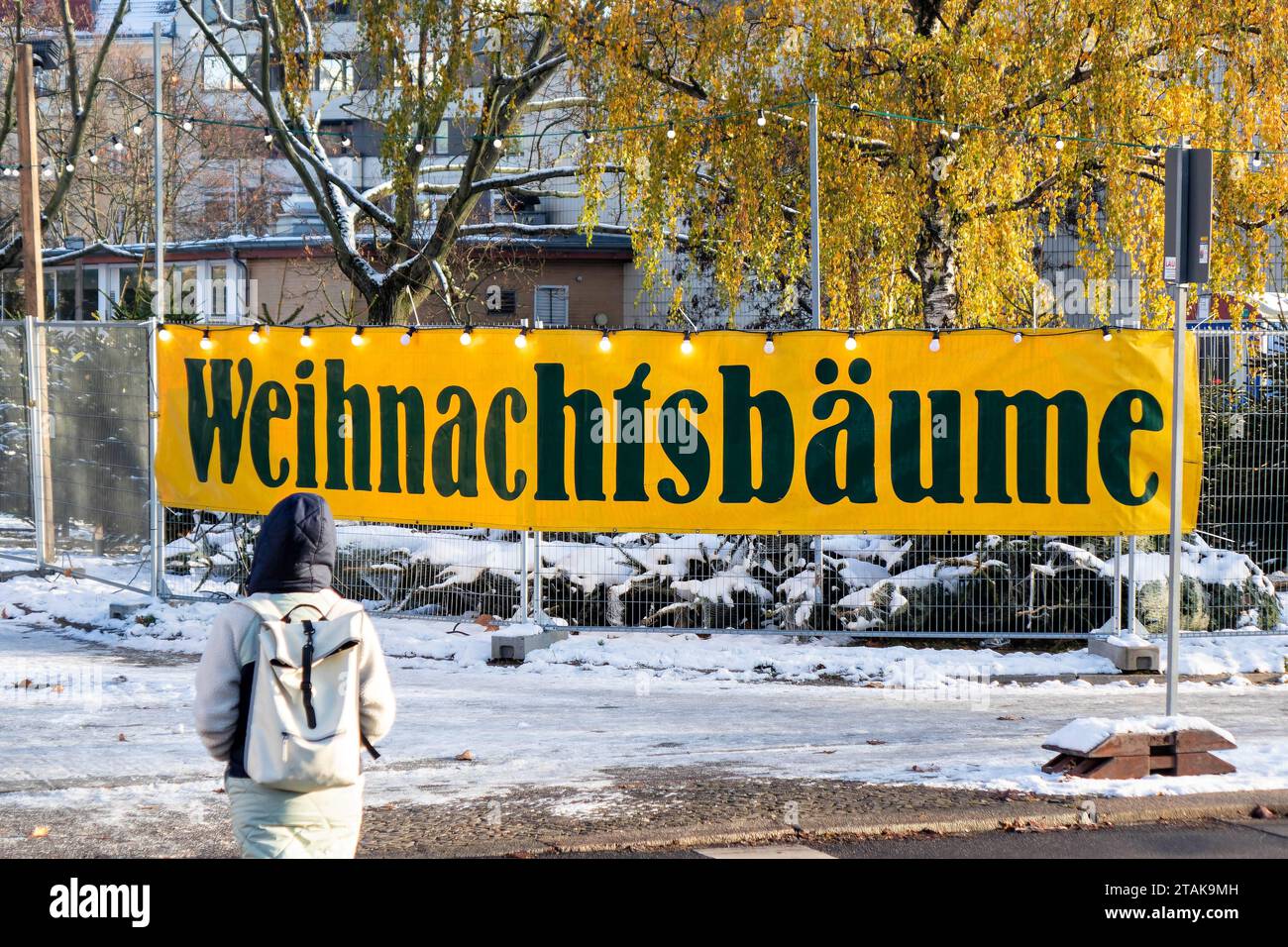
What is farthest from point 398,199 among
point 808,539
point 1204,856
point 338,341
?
point 1204,856

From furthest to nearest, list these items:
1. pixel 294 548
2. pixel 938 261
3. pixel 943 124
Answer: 1. pixel 938 261
2. pixel 943 124
3. pixel 294 548

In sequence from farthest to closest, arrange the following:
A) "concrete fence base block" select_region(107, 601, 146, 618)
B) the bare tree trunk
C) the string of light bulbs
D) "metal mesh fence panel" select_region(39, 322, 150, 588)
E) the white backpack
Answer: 1. the bare tree trunk
2. "metal mesh fence panel" select_region(39, 322, 150, 588)
3. "concrete fence base block" select_region(107, 601, 146, 618)
4. the string of light bulbs
5. the white backpack

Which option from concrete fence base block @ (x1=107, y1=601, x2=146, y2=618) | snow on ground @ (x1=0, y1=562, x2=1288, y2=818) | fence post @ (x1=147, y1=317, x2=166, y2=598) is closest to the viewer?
snow on ground @ (x1=0, y1=562, x2=1288, y2=818)

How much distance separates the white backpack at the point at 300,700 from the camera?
4191 mm

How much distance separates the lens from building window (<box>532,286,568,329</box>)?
37.6 meters

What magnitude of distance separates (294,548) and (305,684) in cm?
42

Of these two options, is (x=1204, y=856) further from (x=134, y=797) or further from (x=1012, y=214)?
(x=1012, y=214)

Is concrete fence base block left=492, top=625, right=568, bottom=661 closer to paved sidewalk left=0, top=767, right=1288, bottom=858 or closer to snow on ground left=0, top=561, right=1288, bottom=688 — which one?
snow on ground left=0, top=561, right=1288, bottom=688

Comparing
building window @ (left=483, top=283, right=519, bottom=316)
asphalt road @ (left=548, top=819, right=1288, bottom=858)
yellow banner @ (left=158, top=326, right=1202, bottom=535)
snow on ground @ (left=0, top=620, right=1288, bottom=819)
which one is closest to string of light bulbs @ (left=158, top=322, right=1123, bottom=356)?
yellow banner @ (left=158, top=326, right=1202, bottom=535)

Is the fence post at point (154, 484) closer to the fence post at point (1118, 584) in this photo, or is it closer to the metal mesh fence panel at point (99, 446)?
the metal mesh fence panel at point (99, 446)

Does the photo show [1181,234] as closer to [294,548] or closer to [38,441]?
[294,548]

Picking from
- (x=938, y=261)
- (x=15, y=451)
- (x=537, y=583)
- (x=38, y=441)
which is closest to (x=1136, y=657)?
(x=537, y=583)

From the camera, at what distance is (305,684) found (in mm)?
4234

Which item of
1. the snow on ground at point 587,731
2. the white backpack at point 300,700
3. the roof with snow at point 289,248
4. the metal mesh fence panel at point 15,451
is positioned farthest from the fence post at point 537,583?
the roof with snow at point 289,248
